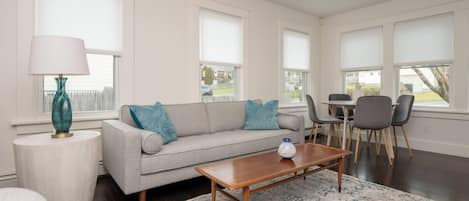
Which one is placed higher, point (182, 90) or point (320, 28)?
point (320, 28)

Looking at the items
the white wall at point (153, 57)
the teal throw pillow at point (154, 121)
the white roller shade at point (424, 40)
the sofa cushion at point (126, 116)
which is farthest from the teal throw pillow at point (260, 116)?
the white roller shade at point (424, 40)

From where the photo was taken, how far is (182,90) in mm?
3498

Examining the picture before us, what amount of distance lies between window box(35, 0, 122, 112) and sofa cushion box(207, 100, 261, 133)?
1.22 meters

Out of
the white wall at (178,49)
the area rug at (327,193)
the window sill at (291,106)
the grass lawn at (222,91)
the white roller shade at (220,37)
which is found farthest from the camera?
the window sill at (291,106)

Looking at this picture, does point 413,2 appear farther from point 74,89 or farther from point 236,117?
point 74,89

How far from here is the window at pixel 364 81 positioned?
478 cm

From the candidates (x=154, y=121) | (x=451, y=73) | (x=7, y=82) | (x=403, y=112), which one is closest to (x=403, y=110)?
(x=403, y=112)

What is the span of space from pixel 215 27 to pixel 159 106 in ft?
5.52

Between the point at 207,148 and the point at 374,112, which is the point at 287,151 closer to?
the point at 207,148

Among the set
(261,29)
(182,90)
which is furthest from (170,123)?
(261,29)

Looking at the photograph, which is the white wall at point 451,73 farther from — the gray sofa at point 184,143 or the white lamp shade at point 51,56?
the white lamp shade at point 51,56

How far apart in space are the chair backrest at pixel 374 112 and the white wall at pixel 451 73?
52.1 inches

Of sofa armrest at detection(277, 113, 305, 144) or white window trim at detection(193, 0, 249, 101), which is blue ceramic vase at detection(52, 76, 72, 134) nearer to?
white window trim at detection(193, 0, 249, 101)

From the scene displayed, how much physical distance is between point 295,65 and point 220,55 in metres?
1.86
